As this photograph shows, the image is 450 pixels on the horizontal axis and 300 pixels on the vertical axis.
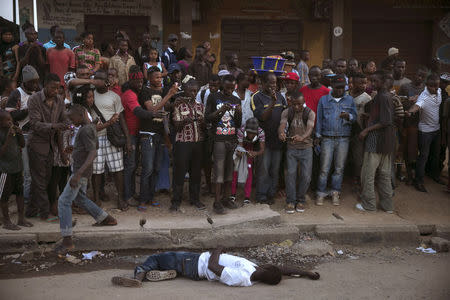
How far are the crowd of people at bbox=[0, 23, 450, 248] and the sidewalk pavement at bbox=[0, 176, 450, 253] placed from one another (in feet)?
0.66

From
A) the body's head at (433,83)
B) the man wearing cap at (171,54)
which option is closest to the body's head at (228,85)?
the man wearing cap at (171,54)

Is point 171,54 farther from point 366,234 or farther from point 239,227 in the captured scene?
point 366,234

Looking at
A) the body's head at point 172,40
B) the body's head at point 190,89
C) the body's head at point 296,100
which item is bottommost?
the body's head at point 296,100

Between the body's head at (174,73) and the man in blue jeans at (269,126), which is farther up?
the body's head at (174,73)

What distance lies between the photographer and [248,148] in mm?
7348

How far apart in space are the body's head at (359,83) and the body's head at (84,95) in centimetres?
423

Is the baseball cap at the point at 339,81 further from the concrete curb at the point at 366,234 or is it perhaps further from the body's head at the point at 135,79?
the body's head at the point at 135,79

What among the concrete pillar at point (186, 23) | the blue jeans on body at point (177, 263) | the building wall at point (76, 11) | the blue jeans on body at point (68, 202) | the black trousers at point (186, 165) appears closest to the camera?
the blue jeans on body at point (177, 263)

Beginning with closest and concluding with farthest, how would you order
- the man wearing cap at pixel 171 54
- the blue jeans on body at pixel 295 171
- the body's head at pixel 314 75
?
the blue jeans on body at pixel 295 171, the body's head at pixel 314 75, the man wearing cap at pixel 171 54

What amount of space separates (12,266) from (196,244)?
7.54ft

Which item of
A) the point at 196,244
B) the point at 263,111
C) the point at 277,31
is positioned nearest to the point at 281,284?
the point at 196,244

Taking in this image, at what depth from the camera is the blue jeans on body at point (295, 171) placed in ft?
24.4

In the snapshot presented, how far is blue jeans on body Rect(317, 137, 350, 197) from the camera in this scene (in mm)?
7637

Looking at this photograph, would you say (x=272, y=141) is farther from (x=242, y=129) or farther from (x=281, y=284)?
(x=281, y=284)
